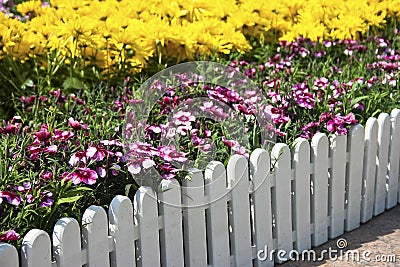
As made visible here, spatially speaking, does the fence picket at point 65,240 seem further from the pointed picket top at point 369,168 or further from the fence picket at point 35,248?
the pointed picket top at point 369,168

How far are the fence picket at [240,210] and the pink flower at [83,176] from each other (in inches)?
28.8

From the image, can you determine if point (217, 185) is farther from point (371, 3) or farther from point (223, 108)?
point (371, 3)

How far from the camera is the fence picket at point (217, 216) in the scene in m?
3.42

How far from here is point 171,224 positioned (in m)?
3.31

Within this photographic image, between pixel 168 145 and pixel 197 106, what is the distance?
0.51 m

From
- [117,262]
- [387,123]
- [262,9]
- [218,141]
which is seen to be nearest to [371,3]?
[262,9]

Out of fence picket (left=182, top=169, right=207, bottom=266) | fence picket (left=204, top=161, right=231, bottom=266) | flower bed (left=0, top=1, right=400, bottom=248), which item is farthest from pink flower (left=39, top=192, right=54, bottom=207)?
fence picket (left=204, top=161, right=231, bottom=266)

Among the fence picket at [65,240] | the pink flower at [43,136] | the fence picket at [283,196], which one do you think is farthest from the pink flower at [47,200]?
the fence picket at [283,196]

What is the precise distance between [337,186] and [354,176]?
0.16m

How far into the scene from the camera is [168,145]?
3.53 meters

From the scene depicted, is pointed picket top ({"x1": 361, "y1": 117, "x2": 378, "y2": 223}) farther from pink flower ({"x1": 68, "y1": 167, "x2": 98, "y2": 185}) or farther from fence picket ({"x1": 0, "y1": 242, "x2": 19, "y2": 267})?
fence picket ({"x1": 0, "y1": 242, "x2": 19, "y2": 267})

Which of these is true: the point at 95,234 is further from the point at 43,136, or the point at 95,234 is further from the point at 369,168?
the point at 369,168

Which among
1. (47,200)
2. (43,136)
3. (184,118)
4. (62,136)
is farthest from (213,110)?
(47,200)

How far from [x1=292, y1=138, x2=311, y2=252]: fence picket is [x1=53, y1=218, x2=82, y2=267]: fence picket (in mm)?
1379
